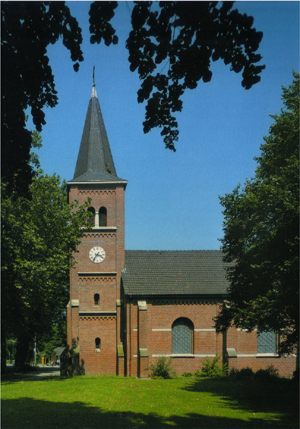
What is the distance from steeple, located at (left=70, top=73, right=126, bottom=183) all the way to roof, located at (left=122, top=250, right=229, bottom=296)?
21.4 feet

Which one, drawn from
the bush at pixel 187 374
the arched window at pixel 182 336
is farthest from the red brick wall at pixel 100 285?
the bush at pixel 187 374

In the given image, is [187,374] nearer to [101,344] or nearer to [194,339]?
[194,339]

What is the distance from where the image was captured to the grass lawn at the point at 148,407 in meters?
13.3

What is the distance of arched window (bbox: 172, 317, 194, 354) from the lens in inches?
1346

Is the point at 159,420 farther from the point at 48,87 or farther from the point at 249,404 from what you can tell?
the point at 48,87

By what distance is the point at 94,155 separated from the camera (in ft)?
127

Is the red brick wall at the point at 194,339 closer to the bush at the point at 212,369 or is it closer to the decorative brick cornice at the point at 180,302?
the decorative brick cornice at the point at 180,302

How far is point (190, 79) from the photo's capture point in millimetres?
7742

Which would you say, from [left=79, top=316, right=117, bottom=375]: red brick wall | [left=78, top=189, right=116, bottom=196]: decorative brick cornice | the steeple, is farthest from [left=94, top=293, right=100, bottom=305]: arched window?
the steeple

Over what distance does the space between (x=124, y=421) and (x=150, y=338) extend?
20.9 m

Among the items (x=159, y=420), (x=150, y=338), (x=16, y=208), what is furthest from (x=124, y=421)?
(x=150, y=338)

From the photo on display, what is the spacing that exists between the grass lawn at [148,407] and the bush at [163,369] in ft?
28.7

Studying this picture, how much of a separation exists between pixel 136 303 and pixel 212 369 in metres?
6.93

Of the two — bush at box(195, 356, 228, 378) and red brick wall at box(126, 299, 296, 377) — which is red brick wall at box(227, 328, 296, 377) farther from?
bush at box(195, 356, 228, 378)
